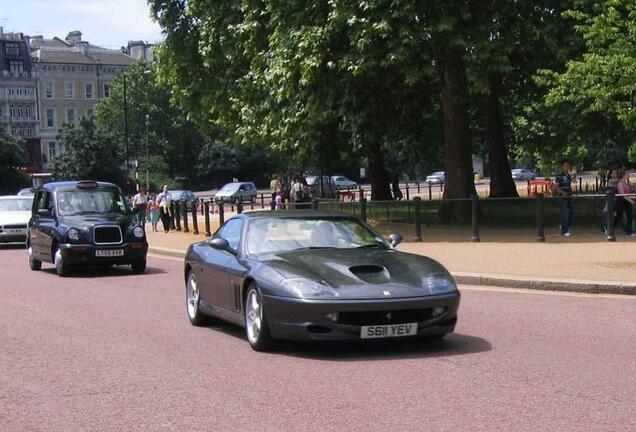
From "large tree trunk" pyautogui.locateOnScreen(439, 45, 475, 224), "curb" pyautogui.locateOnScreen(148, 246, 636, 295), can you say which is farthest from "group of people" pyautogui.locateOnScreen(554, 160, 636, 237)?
"curb" pyautogui.locateOnScreen(148, 246, 636, 295)

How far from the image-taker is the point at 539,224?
2153cm

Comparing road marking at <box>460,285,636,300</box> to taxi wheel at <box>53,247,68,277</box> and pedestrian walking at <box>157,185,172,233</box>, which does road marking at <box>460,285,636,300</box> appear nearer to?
taxi wheel at <box>53,247,68,277</box>

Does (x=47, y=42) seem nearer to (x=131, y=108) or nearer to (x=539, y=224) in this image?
(x=131, y=108)

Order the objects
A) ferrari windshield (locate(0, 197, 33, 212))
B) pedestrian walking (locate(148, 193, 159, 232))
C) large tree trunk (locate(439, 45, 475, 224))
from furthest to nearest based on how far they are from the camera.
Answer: pedestrian walking (locate(148, 193, 159, 232)), ferrari windshield (locate(0, 197, 33, 212)), large tree trunk (locate(439, 45, 475, 224))

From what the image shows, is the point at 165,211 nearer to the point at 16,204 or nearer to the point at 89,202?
the point at 16,204

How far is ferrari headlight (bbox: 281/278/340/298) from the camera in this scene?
871cm

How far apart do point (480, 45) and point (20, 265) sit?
12.0 meters

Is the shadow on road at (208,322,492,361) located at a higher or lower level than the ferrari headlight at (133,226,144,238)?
lower

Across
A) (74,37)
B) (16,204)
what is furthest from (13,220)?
(74,37)

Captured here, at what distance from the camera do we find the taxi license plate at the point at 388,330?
8.73 m

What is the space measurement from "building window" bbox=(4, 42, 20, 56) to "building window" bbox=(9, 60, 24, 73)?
1.03 metres

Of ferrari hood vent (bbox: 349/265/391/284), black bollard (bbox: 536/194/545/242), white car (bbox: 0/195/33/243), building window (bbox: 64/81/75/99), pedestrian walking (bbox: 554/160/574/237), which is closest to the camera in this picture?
ferrari hood vent (bbox: 349/265/391/284)

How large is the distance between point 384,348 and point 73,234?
35.0 ft

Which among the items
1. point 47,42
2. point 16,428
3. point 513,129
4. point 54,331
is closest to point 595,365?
point 16,428
